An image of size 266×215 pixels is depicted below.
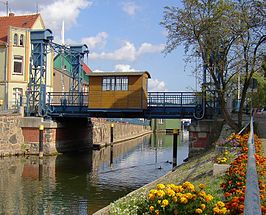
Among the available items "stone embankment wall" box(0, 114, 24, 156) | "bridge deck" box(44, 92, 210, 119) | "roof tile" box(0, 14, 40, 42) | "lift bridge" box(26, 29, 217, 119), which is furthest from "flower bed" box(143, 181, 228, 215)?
"roof tile" box(0, 14, 40, 42)

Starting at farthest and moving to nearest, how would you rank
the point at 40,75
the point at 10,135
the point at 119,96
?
the point at 40,75
the point at 10,135
the point at 119,96

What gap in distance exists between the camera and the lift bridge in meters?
32.2

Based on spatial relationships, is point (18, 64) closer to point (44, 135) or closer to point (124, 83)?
point (44, 135)

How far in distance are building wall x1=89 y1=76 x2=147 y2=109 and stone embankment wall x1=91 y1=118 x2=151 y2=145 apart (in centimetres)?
1316

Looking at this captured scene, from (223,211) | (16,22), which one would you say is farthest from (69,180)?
(16,22)

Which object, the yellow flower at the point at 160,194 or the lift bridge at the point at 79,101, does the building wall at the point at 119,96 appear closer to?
the lift bridge at the point at 79,101

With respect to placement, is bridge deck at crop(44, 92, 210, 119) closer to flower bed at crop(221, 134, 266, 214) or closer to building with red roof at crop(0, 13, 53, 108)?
building with red roof at crop(0, 13, 53, 108)

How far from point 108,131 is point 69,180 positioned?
95.4ft

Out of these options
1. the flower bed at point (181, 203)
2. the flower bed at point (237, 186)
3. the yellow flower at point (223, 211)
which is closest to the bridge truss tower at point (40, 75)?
the flower bed at point (237, 186)

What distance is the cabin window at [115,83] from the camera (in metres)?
33.1

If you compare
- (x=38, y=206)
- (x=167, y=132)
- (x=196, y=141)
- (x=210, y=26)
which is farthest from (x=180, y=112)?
(x=167, y=132)

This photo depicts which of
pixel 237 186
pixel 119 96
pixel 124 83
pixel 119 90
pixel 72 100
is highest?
pixel 124 83

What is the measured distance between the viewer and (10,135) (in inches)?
1325

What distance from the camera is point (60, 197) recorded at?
1877cm
